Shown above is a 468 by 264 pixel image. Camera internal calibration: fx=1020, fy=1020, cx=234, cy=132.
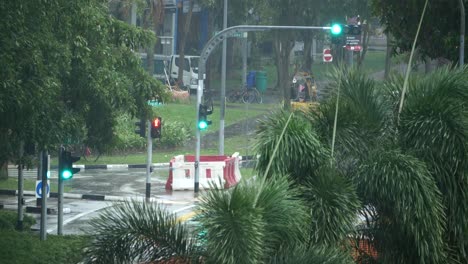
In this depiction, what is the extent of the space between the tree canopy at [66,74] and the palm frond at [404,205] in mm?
5872

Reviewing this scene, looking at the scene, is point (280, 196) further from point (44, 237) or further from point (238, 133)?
point (238, 133)

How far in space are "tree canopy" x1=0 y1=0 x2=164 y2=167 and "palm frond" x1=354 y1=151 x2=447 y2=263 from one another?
5.87 m

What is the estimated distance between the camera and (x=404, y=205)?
11.5 metres

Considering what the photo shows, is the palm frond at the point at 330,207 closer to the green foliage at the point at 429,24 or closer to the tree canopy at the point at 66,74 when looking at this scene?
the tree canopy at the point at 66,74

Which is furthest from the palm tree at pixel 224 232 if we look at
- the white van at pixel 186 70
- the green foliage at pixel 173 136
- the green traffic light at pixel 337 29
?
the white van at pixel 186 70

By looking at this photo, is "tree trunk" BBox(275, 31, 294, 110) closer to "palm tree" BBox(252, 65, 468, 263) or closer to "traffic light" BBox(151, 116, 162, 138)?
"traffic light" BBox(151, 116, 162, 138)

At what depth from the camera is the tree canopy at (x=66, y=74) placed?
610 inches

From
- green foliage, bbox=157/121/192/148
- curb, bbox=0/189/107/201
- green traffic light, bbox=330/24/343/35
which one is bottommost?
curb, bbox=0/189/107/201

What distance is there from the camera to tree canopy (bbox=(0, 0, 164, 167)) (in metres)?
15.5

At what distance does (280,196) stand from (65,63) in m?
8.58

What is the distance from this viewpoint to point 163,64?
197 feet

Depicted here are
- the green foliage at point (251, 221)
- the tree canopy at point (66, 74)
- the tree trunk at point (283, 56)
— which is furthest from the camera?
the tree trunk at point (283, 56)

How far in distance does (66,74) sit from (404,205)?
9.82 metres

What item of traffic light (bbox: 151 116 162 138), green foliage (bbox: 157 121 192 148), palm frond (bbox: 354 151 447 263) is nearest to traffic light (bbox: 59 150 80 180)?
traffic light (bbox: 151 116 162 138)
